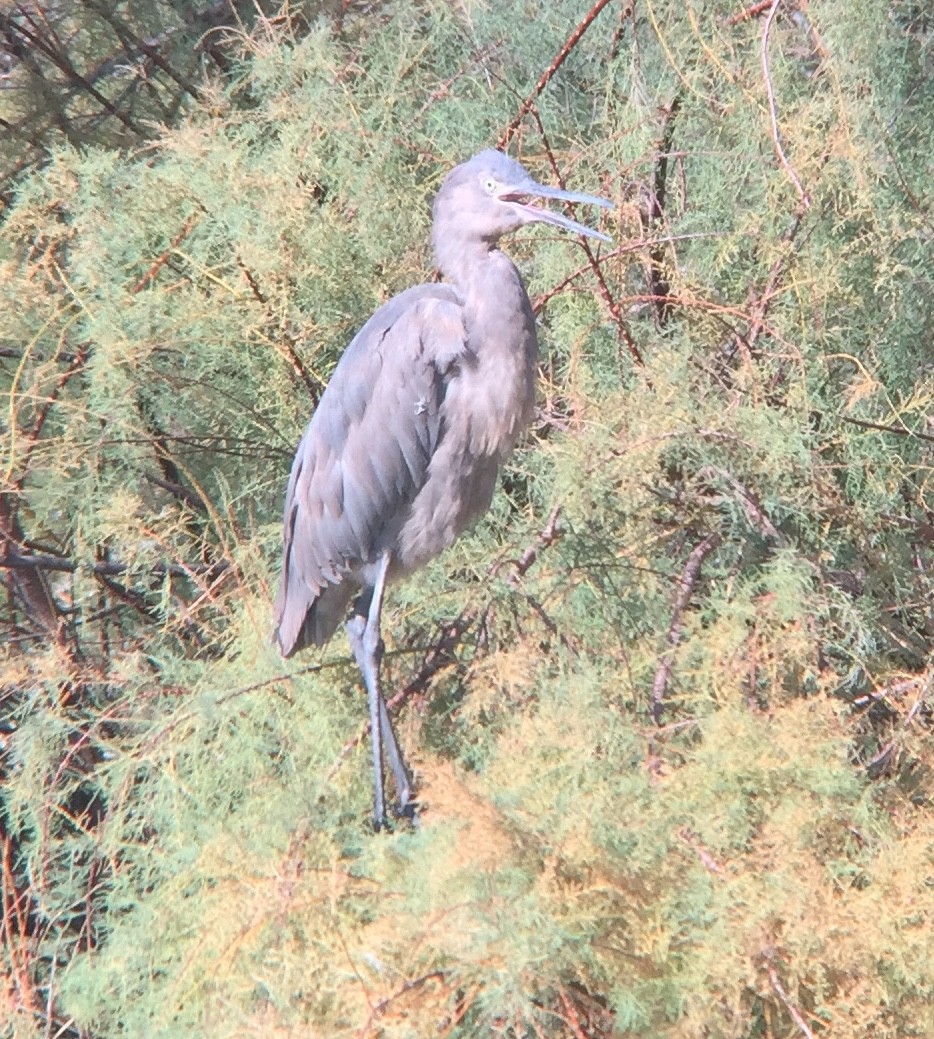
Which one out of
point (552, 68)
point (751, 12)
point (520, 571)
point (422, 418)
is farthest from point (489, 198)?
point (520, 571)

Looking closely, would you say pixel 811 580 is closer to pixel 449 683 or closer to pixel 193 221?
pixel 449 683

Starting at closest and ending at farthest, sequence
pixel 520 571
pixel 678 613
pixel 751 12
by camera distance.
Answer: pixel 678 613 → pixel 520 571 → pixel 751 12

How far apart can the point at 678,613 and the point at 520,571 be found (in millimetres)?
236

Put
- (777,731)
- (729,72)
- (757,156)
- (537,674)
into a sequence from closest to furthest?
(777,731) < (537,674) < (729,72) < (757,156)

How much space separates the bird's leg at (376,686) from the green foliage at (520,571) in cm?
4

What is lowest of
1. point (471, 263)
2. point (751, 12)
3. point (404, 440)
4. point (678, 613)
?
point (678, 613)

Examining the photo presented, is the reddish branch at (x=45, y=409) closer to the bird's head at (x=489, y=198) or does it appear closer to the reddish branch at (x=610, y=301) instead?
the bird's head at (x=489, y=198)

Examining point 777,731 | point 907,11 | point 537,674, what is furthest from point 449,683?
point 907,11

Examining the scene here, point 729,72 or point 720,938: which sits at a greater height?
point 729,72

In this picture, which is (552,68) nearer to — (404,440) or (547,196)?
(547,196)

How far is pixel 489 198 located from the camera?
234cm

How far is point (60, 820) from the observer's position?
2.37m

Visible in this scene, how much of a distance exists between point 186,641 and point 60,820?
33cm

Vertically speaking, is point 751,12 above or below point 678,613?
above
